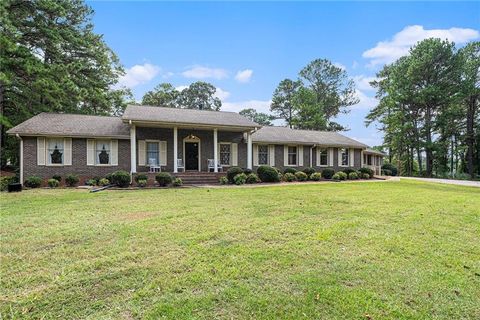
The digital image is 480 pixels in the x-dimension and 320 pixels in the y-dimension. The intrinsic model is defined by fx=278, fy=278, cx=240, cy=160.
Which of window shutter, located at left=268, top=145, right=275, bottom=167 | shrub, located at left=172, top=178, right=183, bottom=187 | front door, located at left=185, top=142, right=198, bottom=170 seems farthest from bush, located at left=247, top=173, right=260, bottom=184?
window shutter, located at left=268, top=145, right=275, bottom=167

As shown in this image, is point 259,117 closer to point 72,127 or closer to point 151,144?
point 151,144

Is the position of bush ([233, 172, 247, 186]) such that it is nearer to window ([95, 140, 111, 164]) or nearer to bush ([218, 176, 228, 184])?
bush ([218, 176, 228, 184])

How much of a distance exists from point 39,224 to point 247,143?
564 inches

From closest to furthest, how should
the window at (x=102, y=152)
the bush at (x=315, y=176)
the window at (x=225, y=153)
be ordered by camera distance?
the window at (x=102, y=152) < the bush at (x=315, y=176) < the window at (x=225, y=153)

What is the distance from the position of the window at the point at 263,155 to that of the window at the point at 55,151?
12361mm

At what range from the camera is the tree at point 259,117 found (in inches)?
1762

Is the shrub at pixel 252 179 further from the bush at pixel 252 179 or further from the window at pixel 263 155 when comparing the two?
the window at pixel 263 155

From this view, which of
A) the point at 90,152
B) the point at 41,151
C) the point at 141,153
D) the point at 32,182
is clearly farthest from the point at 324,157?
the point at 32,182

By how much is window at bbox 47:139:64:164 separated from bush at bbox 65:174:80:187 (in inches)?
67.4

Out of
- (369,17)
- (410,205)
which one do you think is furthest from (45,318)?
(369,17)

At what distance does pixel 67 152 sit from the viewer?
15.5 metres

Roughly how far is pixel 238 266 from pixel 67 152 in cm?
1541

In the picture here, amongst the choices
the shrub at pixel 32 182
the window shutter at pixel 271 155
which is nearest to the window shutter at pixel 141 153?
the shrub at pixel 32 182

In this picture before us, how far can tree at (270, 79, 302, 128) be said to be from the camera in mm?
41312
